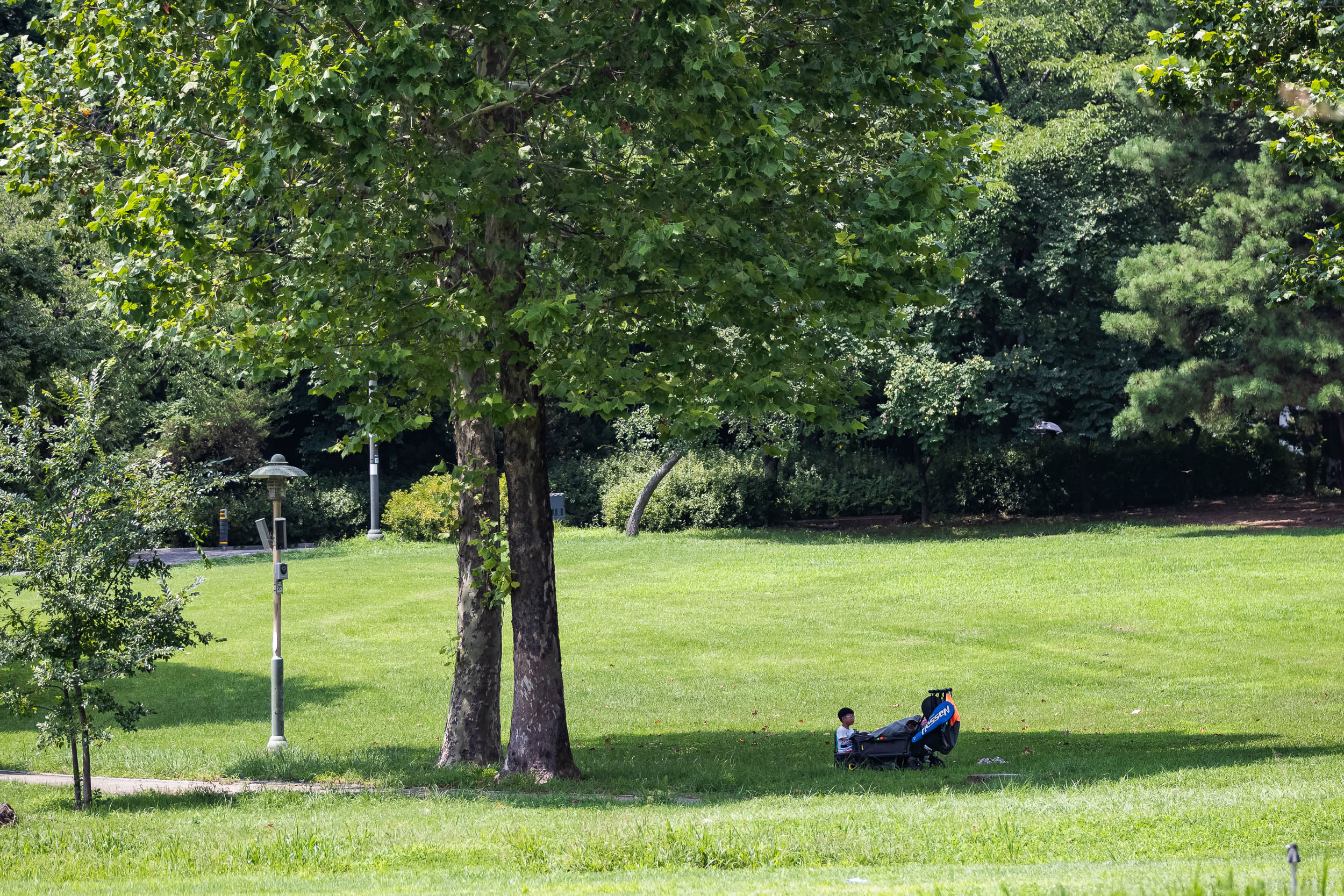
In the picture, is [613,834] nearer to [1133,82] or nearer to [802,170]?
[802,170]

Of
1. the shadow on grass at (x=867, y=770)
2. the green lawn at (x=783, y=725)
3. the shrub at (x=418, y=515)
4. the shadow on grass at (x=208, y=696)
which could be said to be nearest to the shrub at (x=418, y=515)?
the shrub at (x=418, y=515)

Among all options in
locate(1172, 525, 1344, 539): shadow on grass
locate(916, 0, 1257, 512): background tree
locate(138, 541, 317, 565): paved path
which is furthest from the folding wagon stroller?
locate(138, 541, 317, 565): paved path

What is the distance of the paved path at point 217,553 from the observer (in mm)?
36531

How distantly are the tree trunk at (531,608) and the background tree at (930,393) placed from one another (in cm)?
2271

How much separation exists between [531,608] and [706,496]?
27018 millimetres

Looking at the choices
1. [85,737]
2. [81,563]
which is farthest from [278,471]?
[85,737]

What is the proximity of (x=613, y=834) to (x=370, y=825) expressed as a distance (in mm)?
2338

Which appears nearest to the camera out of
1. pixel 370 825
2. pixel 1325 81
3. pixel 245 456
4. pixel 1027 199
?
pixel 370 825

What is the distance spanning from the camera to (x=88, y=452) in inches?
481

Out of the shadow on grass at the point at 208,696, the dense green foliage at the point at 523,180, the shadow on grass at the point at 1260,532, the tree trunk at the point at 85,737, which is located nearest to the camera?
the dense green foliage at the point at 523,180

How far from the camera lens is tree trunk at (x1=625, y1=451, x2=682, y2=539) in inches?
1539

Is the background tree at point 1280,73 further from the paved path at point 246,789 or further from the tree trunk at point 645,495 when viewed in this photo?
the tree trunk at point 645,495

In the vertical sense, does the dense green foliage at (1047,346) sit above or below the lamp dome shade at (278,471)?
above

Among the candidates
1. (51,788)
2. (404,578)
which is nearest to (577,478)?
(404,578)
